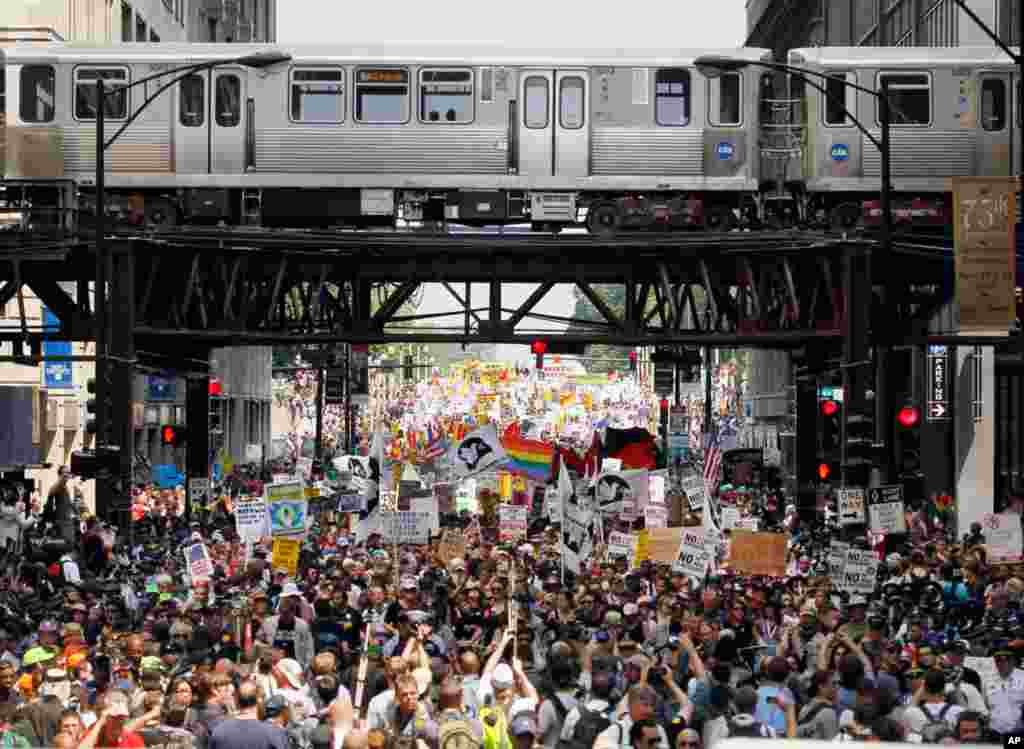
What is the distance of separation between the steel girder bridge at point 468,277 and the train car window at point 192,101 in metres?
2.46

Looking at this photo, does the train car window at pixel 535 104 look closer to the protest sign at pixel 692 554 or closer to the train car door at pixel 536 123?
the train car door at pixel 536 123

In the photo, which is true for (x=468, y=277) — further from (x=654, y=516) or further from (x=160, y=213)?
(x=654, y=516)

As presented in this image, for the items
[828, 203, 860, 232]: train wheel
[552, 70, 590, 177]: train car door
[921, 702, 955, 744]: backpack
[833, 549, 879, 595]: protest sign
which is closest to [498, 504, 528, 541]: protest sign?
[833, 549, 879, 595]: protest sign

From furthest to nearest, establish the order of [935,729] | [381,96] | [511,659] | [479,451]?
[381,96]
[479,451]
[511,659]
[935,729]

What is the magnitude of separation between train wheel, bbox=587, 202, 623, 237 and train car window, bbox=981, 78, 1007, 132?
21.6 ft

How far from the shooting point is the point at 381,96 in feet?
124

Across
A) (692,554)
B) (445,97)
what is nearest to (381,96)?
(445,97)

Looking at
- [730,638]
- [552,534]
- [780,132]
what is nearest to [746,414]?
[780,132]

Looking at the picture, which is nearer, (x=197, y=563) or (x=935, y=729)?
(x=935, y=729)

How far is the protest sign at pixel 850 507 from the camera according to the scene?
27922mm

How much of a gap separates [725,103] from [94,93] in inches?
428

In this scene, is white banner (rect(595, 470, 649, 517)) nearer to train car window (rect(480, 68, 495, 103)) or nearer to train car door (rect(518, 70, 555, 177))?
train car door (rect(518, 70, 555, 177))

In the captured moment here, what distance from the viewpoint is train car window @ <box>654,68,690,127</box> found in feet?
125

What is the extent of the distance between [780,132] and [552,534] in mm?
10190
